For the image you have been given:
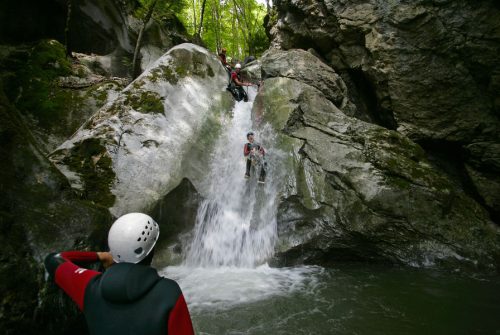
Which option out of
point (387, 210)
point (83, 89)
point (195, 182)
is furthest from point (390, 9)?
point (83, 89)

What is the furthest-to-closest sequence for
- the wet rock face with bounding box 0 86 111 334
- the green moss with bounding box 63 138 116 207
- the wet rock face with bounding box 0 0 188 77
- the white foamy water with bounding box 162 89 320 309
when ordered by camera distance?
the wet rock face with bounding box 0 0 188 77
the green moss with bounding box 63 138 116 207
the white foamy water with bounding box 162 89 320 309
the wet rock face with bounding box 0 86 111 334

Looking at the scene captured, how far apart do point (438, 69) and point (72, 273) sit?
1370 centimetres

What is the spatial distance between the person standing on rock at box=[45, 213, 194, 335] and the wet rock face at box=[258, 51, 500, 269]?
6.33 m

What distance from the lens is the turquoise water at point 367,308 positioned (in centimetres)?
507

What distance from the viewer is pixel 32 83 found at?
10648 mm

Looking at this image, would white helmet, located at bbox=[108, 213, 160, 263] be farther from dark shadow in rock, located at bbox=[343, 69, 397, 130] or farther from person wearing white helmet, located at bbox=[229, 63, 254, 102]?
dark shadow in rock, located at bbox=[343, 69, 397, 130]

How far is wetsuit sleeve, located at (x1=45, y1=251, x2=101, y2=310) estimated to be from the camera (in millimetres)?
2018

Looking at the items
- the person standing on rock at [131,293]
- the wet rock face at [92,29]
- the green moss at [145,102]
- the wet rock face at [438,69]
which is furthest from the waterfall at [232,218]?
the wet rock face at [92,29]

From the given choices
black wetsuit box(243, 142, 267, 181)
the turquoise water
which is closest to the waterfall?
black wetsuit box(243, 142, 267, 181)

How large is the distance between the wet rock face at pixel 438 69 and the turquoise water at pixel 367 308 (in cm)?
631

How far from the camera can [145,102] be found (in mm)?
9633

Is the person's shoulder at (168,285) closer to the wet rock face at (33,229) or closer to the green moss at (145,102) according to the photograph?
the wet rock face at (33,229)

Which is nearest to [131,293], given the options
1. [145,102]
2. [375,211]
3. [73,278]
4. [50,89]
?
[73,278]

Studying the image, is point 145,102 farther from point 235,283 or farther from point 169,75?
point 235,283
